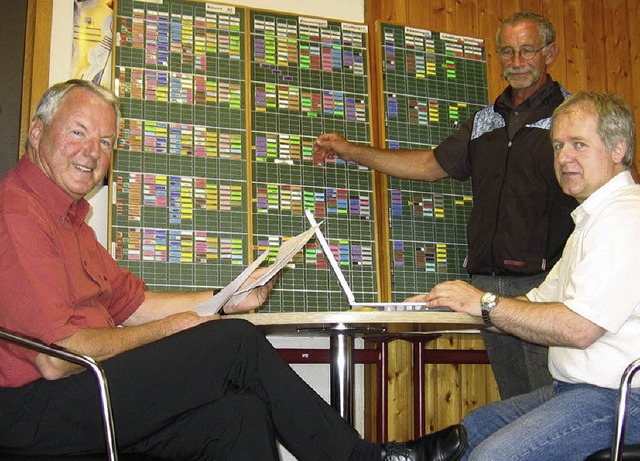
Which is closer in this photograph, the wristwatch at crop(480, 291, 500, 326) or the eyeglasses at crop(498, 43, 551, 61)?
the wristwatch at crop(480, 291, 500, 326)

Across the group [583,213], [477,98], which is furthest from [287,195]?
[583,213]

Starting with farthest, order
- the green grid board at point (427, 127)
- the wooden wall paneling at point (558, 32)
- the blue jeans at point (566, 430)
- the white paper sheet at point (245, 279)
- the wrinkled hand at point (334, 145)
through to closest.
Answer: the wooden wall paneling at point (558, 32), the green grid board at point (427, 127), the wrinkled hand at point (334, 145), the white paper sheet at point (245, 279), the blue jeans at point (566, 430)

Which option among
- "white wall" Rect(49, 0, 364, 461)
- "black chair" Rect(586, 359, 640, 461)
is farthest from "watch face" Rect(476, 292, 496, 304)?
"white wall" Rect(49, 0, 364, 461)

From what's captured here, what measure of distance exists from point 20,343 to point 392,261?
2.45 m

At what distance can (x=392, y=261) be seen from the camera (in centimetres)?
381

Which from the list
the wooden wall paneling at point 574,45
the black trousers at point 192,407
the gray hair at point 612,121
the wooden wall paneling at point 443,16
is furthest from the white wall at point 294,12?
the gray hair at point 612,121

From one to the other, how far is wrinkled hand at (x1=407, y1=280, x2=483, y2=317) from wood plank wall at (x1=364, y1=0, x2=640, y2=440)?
5.95 feet

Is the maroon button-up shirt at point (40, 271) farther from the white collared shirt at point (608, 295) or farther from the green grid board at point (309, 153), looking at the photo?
the green grid board at point (309, 153)

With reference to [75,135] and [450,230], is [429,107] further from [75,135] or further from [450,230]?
[75,135]

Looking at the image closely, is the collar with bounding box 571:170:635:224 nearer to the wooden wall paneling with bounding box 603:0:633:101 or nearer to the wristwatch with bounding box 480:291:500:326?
the wristwatch with bounding box 480:291:500:326

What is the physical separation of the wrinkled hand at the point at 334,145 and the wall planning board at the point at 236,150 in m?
0.06

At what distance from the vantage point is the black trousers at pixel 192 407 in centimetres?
172

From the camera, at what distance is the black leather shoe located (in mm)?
1970

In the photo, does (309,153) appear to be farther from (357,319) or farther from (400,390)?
(357,319)
